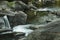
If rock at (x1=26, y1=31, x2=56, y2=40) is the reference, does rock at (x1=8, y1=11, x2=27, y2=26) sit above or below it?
below

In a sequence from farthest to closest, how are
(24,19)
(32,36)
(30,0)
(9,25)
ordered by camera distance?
(30,0) < (24,19) < (9,25) < (32,36)

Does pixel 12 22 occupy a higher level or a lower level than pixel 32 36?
lower

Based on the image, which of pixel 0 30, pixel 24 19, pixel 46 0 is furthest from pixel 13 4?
pixel 46 0

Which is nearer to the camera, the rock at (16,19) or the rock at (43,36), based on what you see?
the rock at (43,36)

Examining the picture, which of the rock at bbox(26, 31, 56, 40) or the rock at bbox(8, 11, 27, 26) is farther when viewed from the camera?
the rock at bbox(8, 11, 27, 26)

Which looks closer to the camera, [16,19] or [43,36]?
[43,36]

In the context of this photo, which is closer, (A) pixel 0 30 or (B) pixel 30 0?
(A) pixel 0 30

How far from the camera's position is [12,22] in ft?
42.5

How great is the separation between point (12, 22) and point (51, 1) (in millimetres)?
19709

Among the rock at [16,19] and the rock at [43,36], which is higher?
the rock at [43,36]

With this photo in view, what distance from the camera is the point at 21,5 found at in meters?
19.4

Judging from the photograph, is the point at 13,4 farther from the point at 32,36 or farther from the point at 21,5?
the point at 32,36

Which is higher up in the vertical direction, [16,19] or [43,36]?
[43,36]

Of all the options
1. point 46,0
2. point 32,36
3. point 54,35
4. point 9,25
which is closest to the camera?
point 54,35
